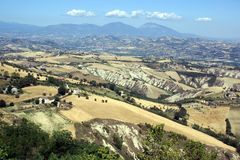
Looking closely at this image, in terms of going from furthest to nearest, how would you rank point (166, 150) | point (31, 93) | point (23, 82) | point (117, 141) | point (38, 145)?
point (23, 82)
point (31, 93)
point (117, 141)
point (38, 145)
point (166, 150)

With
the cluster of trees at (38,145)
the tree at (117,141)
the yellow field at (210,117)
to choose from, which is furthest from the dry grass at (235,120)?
the cluster of trees at (38,145)

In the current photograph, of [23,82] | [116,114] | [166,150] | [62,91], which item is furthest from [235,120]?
[166,150]

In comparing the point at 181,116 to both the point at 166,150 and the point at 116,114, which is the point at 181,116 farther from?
the point at 166,150

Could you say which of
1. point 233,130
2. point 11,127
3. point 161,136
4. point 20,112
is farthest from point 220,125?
point 161,136

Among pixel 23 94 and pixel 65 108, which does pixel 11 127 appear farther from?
pixel 23 94

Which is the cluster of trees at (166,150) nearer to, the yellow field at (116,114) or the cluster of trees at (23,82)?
the yellow field at (116,114)
